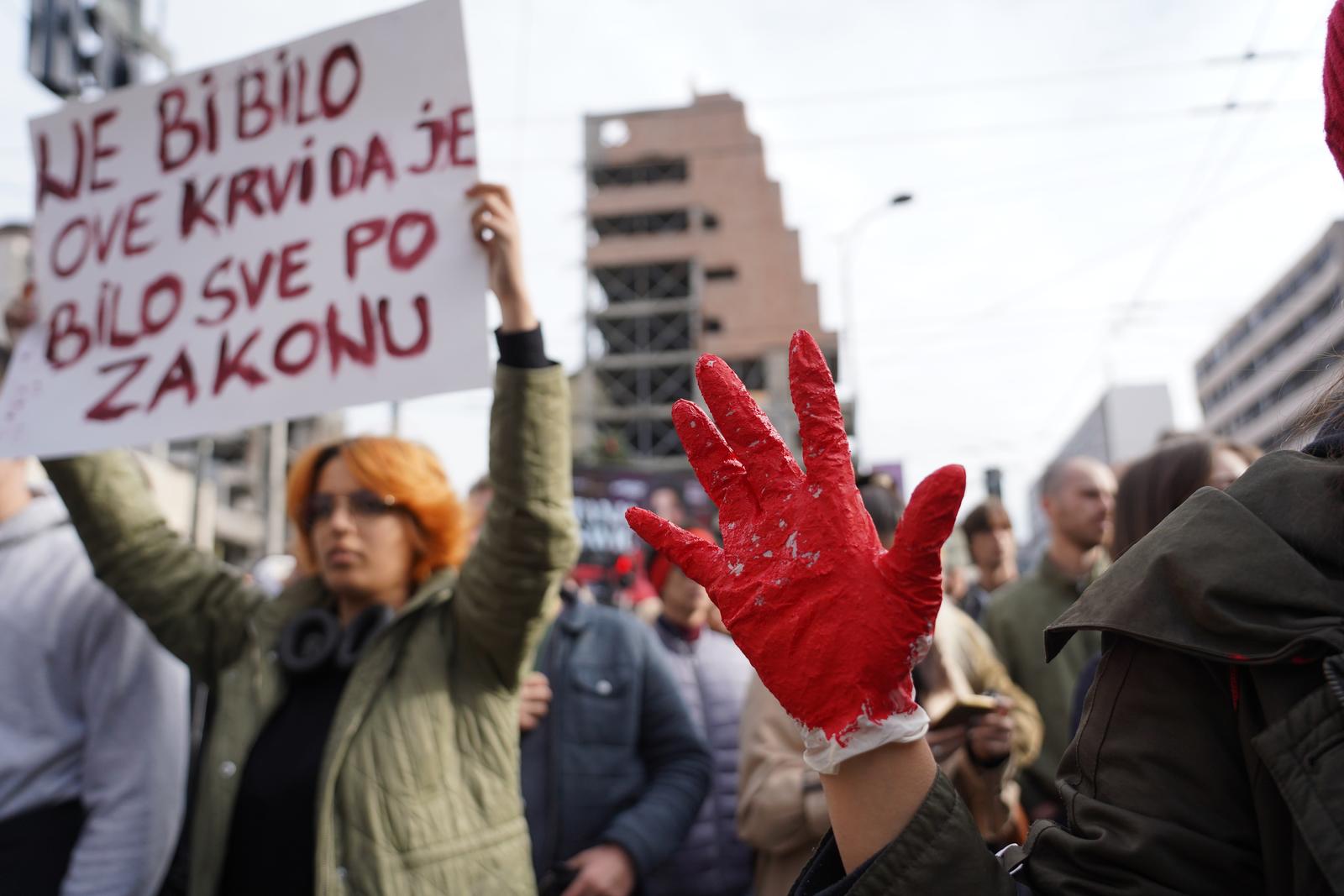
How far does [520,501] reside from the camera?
6.82ft

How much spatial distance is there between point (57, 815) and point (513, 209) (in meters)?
1.80

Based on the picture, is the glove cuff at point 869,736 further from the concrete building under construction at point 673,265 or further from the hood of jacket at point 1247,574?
the concrete building under construction at point 673,265

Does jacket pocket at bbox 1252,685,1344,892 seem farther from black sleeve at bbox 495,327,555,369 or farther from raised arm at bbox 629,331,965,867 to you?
black sleeve at bbox 495,327,555,369

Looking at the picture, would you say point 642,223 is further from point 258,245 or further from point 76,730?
point 76,730

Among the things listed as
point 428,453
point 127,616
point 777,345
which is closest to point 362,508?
point 428,453

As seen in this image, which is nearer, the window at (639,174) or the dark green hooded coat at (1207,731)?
the dark green hooded coat at (1207,731)

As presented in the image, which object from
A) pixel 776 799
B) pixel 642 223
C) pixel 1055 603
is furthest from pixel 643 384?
pixel 776 799

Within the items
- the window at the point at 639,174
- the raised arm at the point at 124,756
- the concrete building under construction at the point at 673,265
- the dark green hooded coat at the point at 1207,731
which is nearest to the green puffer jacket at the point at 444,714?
the raised arm at the point at 124,756

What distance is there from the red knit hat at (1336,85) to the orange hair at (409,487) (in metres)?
2.04

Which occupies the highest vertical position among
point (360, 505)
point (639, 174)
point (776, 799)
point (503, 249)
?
point (639, 174)

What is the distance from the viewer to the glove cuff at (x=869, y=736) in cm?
92

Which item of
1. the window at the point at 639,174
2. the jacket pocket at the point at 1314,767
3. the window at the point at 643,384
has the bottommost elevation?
the jacket pocket at the point at 1314,767

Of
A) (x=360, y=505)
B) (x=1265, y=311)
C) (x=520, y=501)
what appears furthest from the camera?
(x=1265, y=311)

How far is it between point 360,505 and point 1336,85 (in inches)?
84.0
